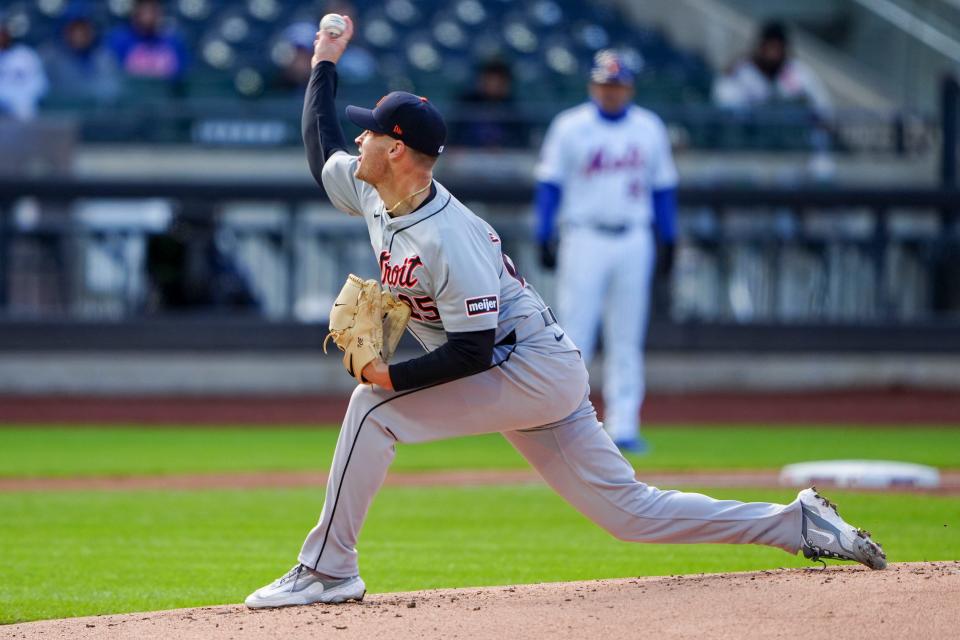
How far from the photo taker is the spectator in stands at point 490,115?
14.0 m

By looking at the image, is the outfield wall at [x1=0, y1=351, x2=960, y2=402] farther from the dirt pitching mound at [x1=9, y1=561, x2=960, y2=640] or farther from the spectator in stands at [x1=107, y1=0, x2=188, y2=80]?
the dirt pitching mound at [x1=9, y1=561, x2=960, y2=640]

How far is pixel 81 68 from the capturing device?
1524 centimetres

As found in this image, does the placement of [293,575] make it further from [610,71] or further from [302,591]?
[610,71]

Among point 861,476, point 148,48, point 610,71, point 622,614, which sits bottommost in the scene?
point 861,476

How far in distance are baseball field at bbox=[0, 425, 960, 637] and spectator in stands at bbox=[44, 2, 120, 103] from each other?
4.48 meters

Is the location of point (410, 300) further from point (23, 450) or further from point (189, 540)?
point (23, 450)

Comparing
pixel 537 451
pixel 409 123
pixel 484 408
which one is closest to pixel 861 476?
pixel 537 451

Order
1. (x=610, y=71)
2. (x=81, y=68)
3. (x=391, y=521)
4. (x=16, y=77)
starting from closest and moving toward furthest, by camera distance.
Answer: (x=391, y=521) < (x=610, y=71) < (x=16, y=77) < (x=81, y=68)

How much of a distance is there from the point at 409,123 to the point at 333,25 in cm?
88

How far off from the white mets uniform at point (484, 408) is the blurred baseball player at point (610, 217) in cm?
484

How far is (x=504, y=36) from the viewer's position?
18.4 meters

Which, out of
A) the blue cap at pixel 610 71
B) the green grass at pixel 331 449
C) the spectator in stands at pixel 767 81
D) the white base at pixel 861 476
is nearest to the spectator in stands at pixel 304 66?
the spectator in stands at pixel 767 81

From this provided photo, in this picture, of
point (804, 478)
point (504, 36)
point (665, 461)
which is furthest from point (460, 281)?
point (504, 36)

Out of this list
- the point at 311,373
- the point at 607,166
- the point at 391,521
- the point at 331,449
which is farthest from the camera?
the point at 311,373
